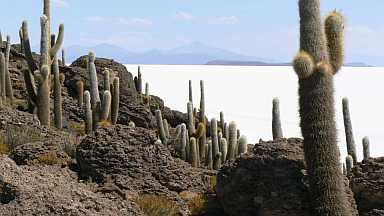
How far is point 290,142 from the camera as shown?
23.0 feet

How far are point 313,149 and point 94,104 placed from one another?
260 inches

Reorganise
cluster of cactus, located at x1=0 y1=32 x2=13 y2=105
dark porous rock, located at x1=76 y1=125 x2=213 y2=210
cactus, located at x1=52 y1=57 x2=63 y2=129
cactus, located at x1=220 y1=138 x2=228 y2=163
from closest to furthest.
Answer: dark porous rock, located at x1=76 y1=125 x2=213 y2=210 < cactus, located at x1=220 y1=138 x2=228 y2=163 < cactus, located at x1=52 y1=57 x2=63 y2=129 < cluster of cactus, located at x1=0 y1=32 x2=13 y2=105

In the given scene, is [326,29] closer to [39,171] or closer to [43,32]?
[39,171]

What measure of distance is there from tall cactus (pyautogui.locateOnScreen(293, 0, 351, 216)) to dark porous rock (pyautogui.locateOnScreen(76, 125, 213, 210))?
201 cm

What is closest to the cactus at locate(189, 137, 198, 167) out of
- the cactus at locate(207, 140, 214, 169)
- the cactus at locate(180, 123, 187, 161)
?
the cactus at locate(180, 123, 187, 161)

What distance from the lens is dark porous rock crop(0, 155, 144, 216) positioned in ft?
17.0

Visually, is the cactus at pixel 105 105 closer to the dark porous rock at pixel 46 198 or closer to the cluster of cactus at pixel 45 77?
the cluster of cactus at pixel 45 77

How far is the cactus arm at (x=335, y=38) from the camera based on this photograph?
20.6ft

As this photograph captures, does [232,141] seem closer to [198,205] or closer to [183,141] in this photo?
[183,141]

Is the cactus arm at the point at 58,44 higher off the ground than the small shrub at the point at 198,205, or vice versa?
the cactus arm at the point at 58,44

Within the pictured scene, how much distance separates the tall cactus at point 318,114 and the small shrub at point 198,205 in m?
1.53

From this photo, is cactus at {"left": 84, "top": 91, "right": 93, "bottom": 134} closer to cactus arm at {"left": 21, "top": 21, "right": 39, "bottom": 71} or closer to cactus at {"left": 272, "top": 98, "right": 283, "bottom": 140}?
cactus arm at {"left": 21, "top": 21, "right": 39, "bottom": 71}

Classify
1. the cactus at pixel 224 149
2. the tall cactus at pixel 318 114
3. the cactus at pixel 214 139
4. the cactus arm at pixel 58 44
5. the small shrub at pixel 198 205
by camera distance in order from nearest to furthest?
the tall cactus at pixel 318 114, the small shrub at pixel 198 205, the cactus at pixel 214 139, the cactus at pixel 224 149, the cactus arm at pixel 58 44

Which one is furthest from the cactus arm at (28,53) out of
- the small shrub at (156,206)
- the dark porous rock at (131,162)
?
the small shrub at (156,206)
